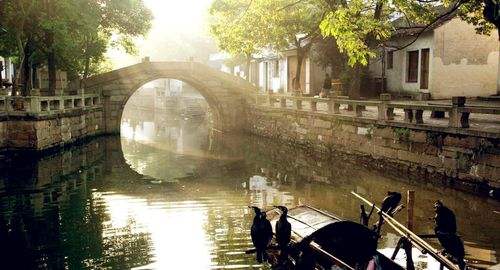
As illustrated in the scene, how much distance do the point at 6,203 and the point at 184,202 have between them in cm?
522

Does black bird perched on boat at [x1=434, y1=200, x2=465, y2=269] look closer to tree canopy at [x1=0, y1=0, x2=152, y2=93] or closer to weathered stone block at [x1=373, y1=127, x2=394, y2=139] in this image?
weathered stone block at [x1=373, y1=127, x2=394, y2=139]

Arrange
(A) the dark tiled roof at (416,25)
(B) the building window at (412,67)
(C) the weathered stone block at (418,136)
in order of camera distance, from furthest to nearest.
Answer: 1. (B) the building window at (412,67)
2. (A) the dark tiled roof at (416,25)
3. (C) the weathered stone block at (418,136)

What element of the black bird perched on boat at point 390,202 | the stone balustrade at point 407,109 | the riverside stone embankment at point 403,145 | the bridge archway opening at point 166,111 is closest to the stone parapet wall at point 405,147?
the riverside stone embankment at point 403,145

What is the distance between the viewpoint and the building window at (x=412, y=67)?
26.5 meters

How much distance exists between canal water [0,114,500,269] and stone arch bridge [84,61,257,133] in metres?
6.41

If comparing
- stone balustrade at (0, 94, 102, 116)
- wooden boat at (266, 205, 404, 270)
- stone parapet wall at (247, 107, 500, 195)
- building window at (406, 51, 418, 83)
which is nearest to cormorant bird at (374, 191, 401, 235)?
wooden boat at (266, 205, 404, 270)

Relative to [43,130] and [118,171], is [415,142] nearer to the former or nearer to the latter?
[118,171]

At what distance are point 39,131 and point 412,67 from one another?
19412 millimetres

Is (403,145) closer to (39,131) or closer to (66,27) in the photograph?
(39,131)

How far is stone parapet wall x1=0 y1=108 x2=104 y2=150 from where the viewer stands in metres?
20.8

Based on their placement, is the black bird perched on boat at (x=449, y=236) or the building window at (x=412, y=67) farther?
the building window at (x=412, y=67)

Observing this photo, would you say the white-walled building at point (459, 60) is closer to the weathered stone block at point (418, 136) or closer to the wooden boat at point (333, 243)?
the weathered stone block at point (418, 136)

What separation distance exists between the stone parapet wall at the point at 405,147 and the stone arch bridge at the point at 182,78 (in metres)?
7.35

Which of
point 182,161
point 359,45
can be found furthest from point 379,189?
point 182,161
